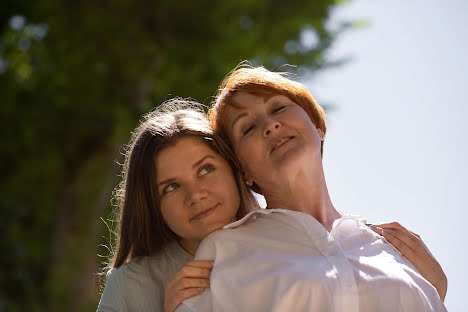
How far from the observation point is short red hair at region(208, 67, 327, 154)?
6.76 feet

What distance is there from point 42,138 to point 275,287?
6.19 m

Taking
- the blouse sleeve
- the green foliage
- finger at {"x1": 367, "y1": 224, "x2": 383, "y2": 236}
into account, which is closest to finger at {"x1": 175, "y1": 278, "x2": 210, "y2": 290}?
the blouse sleeve

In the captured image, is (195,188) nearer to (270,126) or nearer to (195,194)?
(195,194)

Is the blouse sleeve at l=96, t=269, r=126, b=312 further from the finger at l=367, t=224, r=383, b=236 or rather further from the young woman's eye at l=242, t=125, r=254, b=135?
the finger at l=367, t=224, r=383, b=236

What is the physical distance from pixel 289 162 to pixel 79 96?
552cm

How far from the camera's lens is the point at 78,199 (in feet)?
24.8

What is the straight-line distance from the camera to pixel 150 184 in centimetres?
211

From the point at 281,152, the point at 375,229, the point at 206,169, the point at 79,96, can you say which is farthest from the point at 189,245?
the point at 79,96

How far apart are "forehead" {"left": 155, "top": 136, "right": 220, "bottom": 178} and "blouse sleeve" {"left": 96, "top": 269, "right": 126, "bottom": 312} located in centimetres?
41

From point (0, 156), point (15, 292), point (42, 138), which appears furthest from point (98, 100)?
point (15, 292)

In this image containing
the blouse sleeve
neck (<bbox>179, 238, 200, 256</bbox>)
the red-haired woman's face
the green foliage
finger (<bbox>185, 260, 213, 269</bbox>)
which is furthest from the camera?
the green foliage

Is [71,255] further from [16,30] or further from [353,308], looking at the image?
[353,308]

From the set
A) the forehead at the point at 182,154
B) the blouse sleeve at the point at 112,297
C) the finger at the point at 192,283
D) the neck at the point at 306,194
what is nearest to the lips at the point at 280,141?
the neck at the point at 306,194

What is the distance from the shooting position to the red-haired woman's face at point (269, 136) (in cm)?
195
